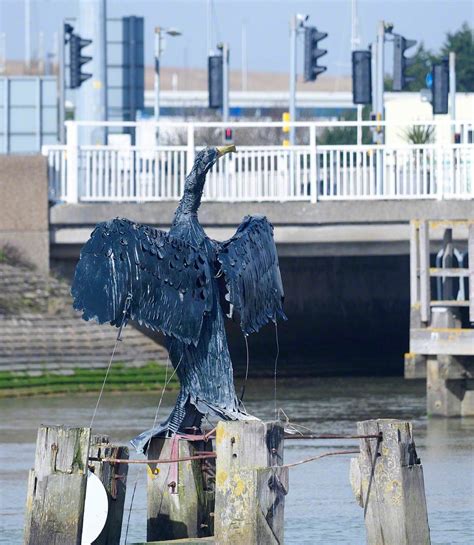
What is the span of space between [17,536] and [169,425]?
190 centimetres

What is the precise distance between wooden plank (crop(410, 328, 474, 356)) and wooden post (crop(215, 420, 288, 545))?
33.0ft

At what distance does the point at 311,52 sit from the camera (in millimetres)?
35938

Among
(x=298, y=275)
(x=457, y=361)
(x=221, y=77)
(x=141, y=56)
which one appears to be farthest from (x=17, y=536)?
(x=141, y=56)

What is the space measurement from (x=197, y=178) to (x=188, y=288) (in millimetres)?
1031

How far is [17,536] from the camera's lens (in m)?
13.0

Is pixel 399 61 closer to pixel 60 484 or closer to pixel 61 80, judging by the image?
pixel 61 80

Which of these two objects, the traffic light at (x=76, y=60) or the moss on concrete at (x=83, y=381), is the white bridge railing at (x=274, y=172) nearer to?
the moss on concrete at (x=83, y=381)

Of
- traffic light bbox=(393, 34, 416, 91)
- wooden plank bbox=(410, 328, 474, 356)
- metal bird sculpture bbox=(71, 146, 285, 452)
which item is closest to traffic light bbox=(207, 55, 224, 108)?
traffic light bbox=(393, 34, 416, 91)

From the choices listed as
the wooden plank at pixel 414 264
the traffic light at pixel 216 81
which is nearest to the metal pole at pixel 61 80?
the traffic light at pixel 216 81

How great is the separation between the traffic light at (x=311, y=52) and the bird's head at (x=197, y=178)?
77.5ft

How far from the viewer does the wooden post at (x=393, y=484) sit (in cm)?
1097

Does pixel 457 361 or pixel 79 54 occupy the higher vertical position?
pixel 79 54

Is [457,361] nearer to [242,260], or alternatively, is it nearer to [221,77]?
[242,260]

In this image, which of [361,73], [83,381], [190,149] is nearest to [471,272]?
[190,149]
